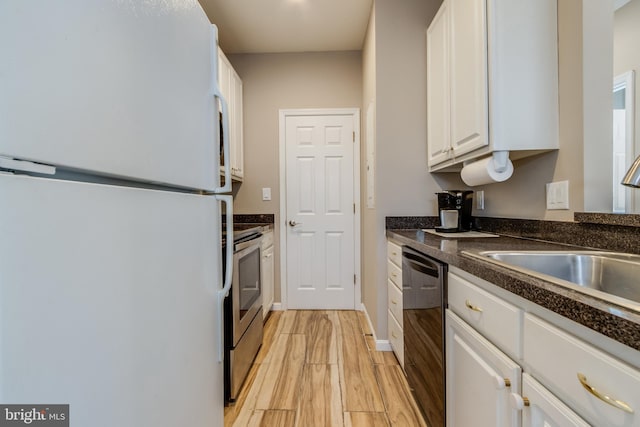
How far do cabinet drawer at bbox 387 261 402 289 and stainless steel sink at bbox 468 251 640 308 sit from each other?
0.80 metres

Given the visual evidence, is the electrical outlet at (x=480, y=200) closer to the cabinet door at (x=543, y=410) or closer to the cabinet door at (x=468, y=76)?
the cabinet door at (x=468, y=76)

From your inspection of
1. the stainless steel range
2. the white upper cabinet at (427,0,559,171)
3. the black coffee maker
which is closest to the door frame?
the stainless steel range

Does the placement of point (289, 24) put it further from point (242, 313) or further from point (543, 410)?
point (543, 410)

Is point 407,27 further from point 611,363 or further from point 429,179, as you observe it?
point 611,363

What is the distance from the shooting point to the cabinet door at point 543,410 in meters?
0.59

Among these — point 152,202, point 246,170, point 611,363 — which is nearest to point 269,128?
point 246,170

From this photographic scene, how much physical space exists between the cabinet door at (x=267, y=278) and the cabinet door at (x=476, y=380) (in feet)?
5.76

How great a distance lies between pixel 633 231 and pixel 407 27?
6.41 ft

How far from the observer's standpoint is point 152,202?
26.7 inches

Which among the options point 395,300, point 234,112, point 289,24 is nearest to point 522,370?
point 395,300

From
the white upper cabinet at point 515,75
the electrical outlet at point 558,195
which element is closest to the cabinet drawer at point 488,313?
the electrical outlet at point 558,195

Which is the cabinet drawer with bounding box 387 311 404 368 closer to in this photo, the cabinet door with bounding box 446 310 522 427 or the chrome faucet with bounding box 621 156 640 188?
the cabinet door with bounding box 446 310 522 427

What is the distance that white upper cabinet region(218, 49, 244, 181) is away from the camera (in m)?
2.54

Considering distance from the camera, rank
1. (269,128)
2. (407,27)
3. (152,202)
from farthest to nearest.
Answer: (269,128) → (407,27) → (152,202)
